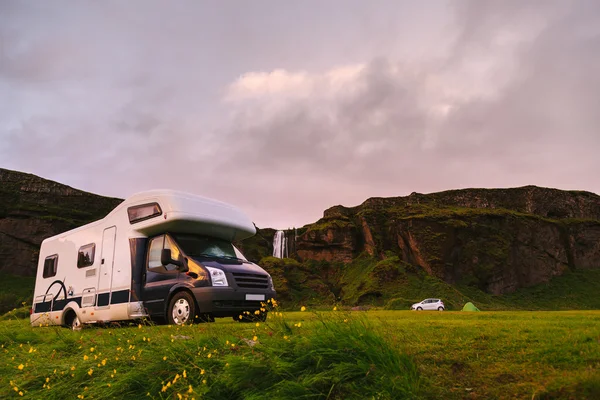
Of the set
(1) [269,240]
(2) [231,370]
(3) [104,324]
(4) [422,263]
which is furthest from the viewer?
(1) [269,240]

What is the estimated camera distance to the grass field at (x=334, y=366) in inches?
199

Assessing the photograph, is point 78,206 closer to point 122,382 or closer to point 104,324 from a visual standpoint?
point 104,324

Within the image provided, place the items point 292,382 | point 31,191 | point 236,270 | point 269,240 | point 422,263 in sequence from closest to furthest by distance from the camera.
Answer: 1. point 292,382
2. point 236,270
3. point 422,263
4. point 31,191
5. point 269,240

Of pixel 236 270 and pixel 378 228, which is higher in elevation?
pixel 378 228

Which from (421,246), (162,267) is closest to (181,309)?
(162,267)

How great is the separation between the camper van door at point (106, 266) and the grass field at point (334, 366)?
5.05m

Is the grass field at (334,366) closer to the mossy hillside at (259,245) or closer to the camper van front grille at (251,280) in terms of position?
the camper van front grille at (251,280)

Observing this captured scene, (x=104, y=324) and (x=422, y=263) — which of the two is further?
(x=422, y=263)

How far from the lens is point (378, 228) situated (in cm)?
8144

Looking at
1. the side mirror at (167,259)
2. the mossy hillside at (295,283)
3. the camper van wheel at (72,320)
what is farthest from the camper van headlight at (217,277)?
the mossy hillside at (295,283)

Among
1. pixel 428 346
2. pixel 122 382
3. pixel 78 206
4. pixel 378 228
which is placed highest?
pixel 78 206

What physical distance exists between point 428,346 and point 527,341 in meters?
1.41

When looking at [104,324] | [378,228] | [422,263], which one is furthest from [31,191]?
[104,324]

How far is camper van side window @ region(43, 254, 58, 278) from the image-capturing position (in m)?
15.8
